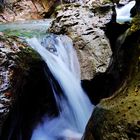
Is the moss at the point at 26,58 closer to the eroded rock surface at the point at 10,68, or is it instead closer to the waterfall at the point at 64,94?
the eroded rock surface at the point at 10,68

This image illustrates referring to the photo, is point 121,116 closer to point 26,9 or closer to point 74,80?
point 74,80

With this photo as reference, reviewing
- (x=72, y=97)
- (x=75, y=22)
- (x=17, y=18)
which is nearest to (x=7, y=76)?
(x=72, y=97)

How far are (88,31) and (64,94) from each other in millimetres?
2225

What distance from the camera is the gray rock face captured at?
7.50 m

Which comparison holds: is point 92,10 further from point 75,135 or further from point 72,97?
point 75,135

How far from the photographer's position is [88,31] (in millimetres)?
8352

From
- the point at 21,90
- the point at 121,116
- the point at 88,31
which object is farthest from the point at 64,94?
the point at 121,116

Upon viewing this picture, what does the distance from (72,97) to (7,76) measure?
216 cm

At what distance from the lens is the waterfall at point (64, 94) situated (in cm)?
611

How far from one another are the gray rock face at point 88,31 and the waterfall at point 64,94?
0.78ft

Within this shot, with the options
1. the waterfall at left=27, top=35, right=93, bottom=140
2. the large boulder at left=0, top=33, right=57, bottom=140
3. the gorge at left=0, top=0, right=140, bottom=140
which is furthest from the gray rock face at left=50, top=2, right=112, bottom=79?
the large boulder at left=0, top=33, right=57, bottom=140

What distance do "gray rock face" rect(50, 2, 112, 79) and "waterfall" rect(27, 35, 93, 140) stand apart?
0.24m

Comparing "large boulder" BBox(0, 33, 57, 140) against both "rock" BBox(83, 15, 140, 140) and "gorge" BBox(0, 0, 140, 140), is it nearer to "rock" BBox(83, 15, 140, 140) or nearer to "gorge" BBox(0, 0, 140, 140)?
"gorge" BBox(0, 0, 140, 140)

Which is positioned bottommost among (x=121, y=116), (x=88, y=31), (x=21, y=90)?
(x=88, y=31)
